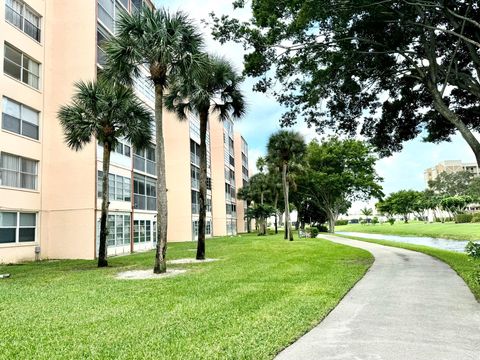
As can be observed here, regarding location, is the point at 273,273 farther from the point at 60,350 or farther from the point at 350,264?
the point at 60,350

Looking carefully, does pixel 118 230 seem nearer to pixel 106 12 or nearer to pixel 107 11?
pixel 106 12

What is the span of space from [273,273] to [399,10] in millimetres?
9377

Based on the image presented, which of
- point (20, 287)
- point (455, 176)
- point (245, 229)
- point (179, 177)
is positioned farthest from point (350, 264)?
point (455, 176)

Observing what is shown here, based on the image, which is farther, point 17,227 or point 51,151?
point 51,151

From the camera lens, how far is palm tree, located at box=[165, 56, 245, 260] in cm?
1753

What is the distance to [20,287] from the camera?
11.5m

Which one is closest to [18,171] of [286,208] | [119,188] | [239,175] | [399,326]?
[119,188]

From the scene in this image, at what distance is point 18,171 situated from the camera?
790 inches

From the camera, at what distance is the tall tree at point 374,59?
41.1 feet

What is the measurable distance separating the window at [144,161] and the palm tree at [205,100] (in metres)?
9.73

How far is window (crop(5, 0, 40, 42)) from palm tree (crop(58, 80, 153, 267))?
22.6 feet

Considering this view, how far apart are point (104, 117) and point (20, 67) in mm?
7469

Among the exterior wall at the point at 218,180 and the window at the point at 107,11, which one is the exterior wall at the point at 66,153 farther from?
the exterior wall at the point at 218,180

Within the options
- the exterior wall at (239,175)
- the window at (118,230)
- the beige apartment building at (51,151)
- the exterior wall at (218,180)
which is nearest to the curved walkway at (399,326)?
the beige apartment building at (51,151)
